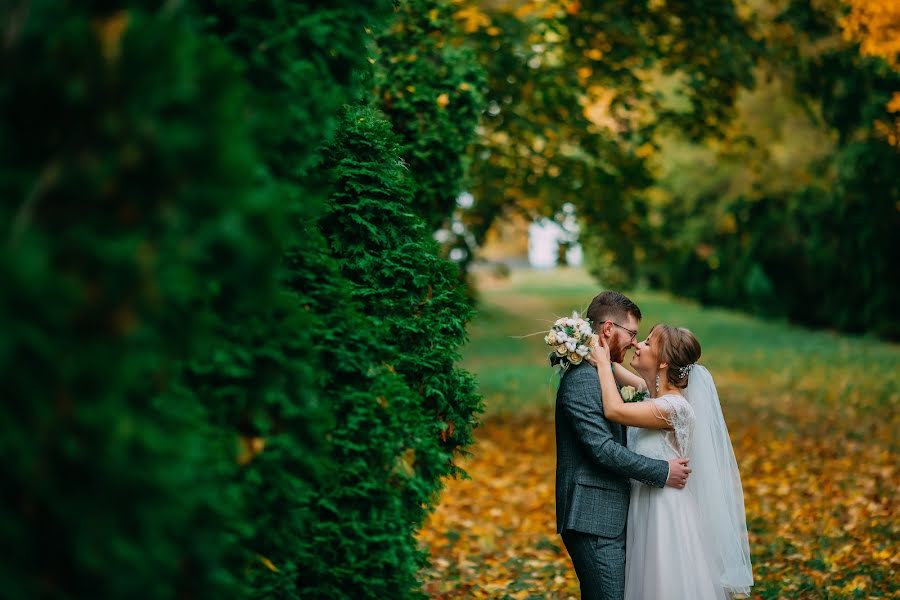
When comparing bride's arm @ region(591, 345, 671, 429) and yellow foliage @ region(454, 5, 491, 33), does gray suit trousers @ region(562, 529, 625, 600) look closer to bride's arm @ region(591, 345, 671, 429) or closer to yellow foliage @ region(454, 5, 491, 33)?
bride's arm @ region(591, 345, 671, 429)

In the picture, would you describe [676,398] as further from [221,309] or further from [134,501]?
[134,501]

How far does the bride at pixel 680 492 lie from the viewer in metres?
4.47

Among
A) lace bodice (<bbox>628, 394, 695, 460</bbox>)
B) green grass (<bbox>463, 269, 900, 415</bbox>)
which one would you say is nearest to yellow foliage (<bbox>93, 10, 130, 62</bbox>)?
lace bodice (<bbox>628, 394, 695, 460</bbox>)

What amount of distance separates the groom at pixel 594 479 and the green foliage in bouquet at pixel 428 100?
2613 mm

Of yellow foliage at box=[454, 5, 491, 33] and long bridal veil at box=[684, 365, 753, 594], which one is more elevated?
yellow foliage at box=[454, 5, 491, 33]

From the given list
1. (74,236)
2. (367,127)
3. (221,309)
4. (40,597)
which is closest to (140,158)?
(74,236)

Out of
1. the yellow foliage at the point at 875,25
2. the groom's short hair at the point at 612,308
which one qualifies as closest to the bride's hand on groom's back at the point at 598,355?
the groom's short hair at the point at 612,308

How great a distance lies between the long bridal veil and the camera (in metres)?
4.61

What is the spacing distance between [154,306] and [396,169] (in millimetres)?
2221

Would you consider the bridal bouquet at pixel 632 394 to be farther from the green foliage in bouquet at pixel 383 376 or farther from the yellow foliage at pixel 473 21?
the yellow foliage at pixel 473 21

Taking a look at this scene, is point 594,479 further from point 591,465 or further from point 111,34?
point 111,34

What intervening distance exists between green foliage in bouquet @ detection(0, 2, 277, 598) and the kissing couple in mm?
2640

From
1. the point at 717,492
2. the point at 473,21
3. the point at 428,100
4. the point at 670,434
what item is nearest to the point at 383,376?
the point at 670,434

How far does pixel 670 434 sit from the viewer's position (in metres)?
4.66
